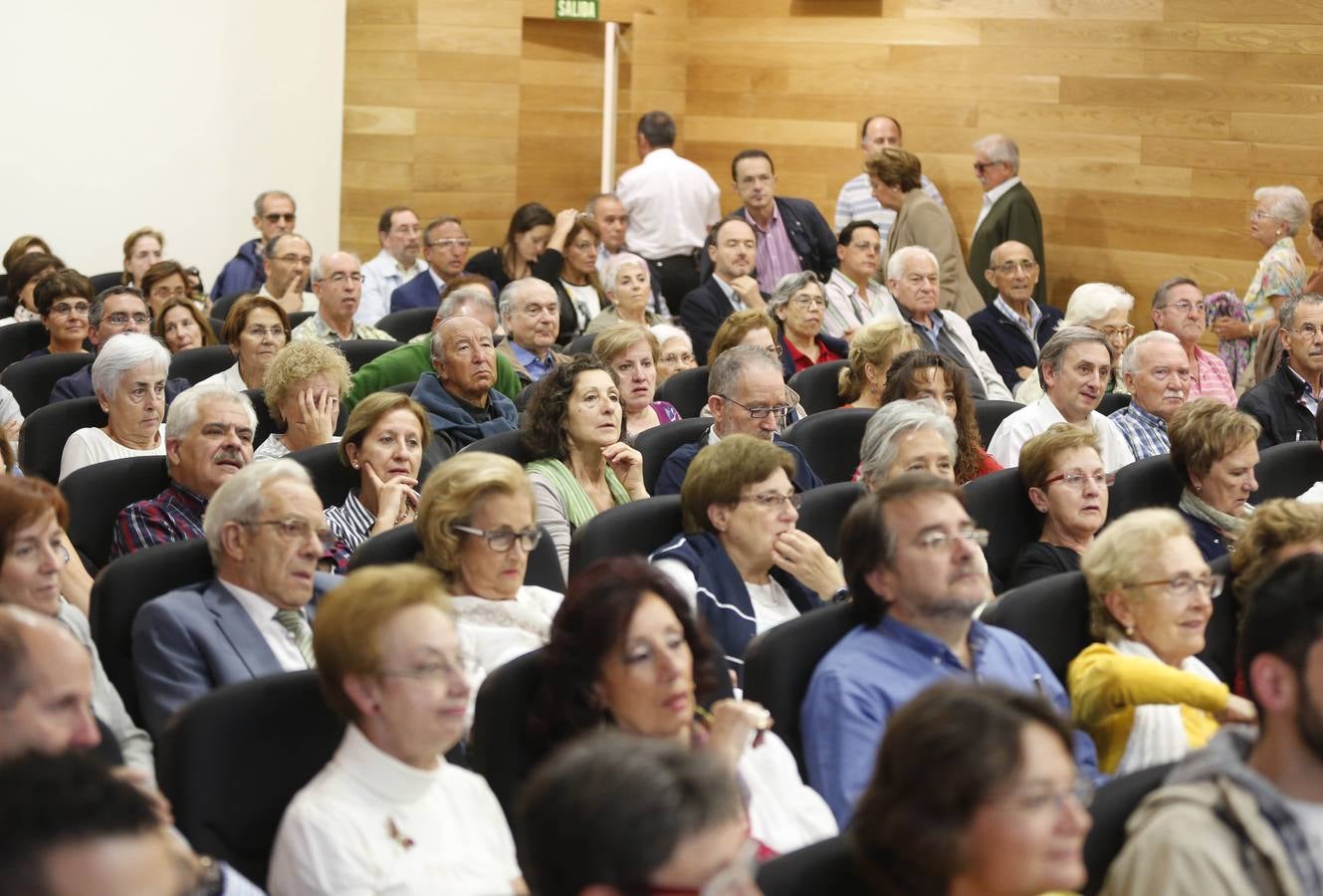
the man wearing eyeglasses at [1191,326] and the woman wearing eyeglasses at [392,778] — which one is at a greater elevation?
the man wearing eyeglasses at [1191,326]

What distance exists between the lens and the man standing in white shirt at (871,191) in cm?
962

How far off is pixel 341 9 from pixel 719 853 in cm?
926

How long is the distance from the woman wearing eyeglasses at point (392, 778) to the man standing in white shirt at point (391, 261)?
6545 mm

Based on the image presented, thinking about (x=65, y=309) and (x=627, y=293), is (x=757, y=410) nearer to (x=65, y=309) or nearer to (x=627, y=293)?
(x=627, y=293)

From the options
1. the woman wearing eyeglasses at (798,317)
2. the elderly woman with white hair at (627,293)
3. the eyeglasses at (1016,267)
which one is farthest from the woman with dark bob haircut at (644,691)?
the eyeglasses at (1016,267)

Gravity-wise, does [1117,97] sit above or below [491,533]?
above

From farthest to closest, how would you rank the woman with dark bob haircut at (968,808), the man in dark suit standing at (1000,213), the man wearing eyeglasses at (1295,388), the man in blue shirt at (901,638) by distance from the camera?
the man in dark suit standing at (1000,213), the man wearing eyeglasses at (1295,388), the man in blue shirt at (901,638), the woman with dark bob haircut at (968,808)

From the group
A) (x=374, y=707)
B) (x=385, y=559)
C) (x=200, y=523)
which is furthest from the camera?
(x=200, y=523)

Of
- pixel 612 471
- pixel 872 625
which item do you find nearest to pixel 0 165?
pixel 612 471

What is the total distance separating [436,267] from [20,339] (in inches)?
105

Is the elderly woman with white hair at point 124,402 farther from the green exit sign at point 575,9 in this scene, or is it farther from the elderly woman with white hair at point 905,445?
the green exit sign at point 575,9

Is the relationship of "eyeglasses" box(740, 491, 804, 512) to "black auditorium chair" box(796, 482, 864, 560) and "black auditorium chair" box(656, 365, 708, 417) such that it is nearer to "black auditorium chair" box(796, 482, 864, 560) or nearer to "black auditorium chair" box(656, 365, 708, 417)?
"black auditorium chair" box(796, 482, 864, 560)

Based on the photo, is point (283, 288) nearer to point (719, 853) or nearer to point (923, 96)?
point (923, 96)

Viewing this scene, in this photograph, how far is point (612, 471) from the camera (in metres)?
4.65
